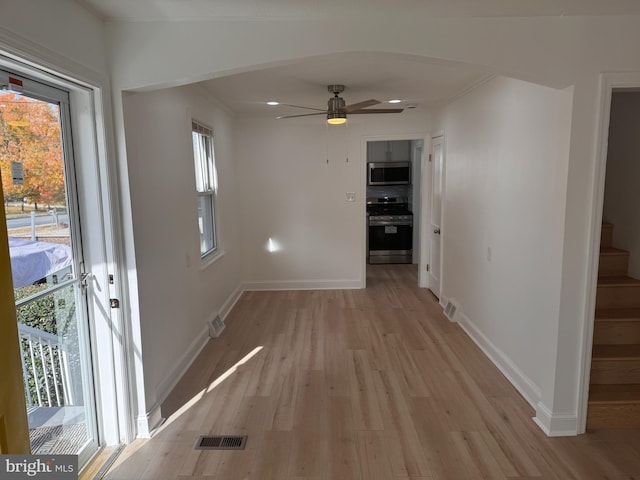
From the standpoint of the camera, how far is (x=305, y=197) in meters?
5.60

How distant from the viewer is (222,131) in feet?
15.6

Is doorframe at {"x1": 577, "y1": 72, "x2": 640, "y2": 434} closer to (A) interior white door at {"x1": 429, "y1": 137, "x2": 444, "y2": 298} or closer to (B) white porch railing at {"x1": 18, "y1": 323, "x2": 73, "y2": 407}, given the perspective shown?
(A) interior white door at {"x1": 429, "y1": 137, "x2": 444, "y2": 298}

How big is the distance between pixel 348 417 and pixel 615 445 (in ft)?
5.15

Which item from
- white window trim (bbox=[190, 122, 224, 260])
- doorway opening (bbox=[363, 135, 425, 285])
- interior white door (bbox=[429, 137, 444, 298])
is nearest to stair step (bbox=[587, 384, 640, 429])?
interior white door (bbox=[429, 137, 444, 298])

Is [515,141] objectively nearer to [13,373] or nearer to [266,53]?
[266,53]

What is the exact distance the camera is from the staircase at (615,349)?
2.50 m

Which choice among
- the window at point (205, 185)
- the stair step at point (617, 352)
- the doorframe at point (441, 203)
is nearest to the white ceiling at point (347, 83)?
the window at point (205, 185)

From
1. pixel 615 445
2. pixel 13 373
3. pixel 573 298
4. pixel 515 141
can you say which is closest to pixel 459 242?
pixel 515 141

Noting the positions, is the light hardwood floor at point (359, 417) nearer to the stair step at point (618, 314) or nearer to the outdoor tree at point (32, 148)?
the stair step at point (618, 314)

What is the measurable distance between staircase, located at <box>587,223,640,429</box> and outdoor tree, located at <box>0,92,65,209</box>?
10.9 ft

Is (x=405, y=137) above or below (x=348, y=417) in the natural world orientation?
above

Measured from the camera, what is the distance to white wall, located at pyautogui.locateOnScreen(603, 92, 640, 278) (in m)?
3.05

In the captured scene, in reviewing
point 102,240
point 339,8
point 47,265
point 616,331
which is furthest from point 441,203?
point 47,265

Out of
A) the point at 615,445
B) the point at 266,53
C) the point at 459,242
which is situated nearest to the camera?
the point at 266,53
